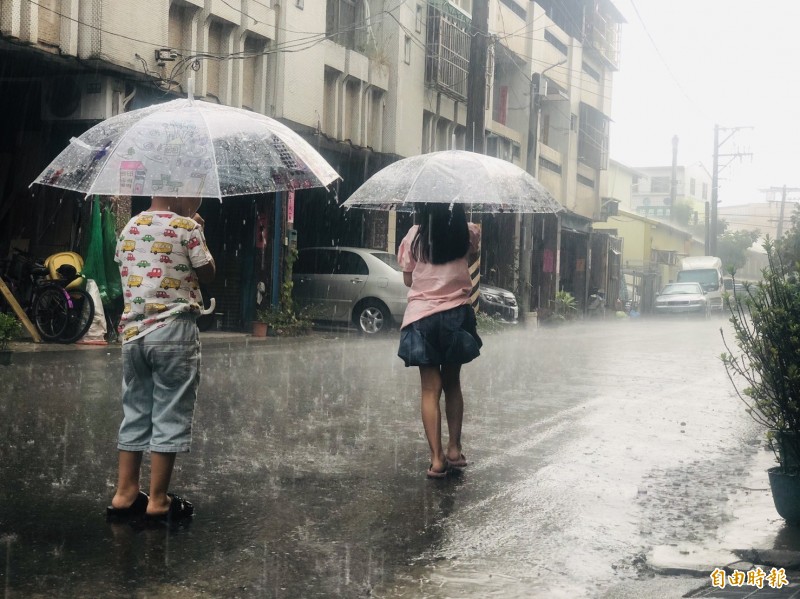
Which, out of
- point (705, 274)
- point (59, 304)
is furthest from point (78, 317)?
point (705, 274)

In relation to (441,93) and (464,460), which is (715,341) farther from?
(464,460)

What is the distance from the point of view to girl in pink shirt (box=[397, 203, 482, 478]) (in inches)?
238

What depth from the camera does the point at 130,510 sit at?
190 inches

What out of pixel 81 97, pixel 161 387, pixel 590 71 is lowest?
pixel 161 387

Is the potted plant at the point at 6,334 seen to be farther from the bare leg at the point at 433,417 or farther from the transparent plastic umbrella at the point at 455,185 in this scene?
the bare leg at the point at 433,417

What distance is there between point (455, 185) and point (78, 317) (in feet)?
27.9

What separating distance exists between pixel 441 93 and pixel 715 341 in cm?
959

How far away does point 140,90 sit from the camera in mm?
15219

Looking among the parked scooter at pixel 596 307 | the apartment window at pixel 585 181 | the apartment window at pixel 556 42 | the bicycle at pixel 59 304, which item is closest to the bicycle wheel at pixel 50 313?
the bicycle at pixel 59 304

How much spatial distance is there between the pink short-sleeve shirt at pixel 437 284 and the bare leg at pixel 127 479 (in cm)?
199

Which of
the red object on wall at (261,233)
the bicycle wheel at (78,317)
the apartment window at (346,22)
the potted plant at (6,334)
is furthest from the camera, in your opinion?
the apartment window at (346,22)

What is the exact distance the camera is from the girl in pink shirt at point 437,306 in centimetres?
604

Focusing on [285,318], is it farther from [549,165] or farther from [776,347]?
[549,165]

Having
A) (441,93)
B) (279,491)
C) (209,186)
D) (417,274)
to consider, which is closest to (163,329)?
(209,186)
